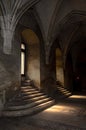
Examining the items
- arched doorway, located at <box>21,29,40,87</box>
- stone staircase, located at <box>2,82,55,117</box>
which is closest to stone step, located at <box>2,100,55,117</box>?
stone staircase, located at <box>2,82,55,117</box>

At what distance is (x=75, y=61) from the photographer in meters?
14.6

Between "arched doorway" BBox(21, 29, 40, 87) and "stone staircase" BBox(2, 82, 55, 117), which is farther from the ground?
"arched doorway" BBox(21, 29, 40, 87)

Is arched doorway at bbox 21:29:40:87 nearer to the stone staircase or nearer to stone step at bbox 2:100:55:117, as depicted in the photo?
the stone staircase

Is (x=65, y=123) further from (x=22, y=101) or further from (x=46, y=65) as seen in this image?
(x=46, y=65)

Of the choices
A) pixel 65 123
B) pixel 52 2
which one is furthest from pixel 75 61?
pixel 65 123

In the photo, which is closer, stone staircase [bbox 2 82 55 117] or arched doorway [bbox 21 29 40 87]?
stone staircase [bbox 2 82 55 117]

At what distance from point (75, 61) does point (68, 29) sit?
4933 millimetres

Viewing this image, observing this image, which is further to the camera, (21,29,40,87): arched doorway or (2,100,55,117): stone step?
(21,29,40,87): arched doorway

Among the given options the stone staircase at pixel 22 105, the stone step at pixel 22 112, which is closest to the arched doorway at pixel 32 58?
the stone staircase at pixel 22 105

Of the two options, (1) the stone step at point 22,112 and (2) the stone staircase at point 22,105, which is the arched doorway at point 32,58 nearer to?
(2) the stone staircase at point 22,105

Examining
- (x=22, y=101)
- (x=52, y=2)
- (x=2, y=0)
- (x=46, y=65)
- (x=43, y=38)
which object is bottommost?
(x=22, y=101)

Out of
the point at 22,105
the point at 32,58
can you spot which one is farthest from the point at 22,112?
the point at 32,58

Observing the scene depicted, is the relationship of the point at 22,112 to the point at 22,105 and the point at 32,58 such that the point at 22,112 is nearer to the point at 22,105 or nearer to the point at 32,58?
the point at 22,105

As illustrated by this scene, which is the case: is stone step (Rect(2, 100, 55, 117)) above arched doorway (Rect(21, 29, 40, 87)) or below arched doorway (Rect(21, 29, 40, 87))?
below
